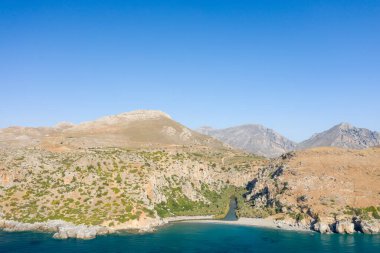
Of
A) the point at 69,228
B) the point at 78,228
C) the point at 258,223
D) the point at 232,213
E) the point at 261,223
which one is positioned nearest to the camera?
the point at 69,228

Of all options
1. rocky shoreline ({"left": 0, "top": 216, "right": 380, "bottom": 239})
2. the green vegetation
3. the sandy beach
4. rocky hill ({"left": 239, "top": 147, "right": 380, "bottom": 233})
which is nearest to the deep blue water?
rocky shoreline ({"left": 0, "top": 216, "right": 380, "bottom": 239})

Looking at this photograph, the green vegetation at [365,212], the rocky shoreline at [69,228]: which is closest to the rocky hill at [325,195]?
the green vegetation at [365,212]

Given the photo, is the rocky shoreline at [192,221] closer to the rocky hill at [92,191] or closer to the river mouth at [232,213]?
the rocky hill at [92,191]

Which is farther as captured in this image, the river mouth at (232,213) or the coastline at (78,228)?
the river mouth at (232,213)

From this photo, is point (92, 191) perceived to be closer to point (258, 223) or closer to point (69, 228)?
point (69, 228)

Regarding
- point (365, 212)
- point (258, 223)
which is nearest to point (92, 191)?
point (258, 223)

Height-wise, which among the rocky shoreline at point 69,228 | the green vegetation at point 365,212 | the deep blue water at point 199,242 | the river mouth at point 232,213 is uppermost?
the green vegetation at point 365,212
